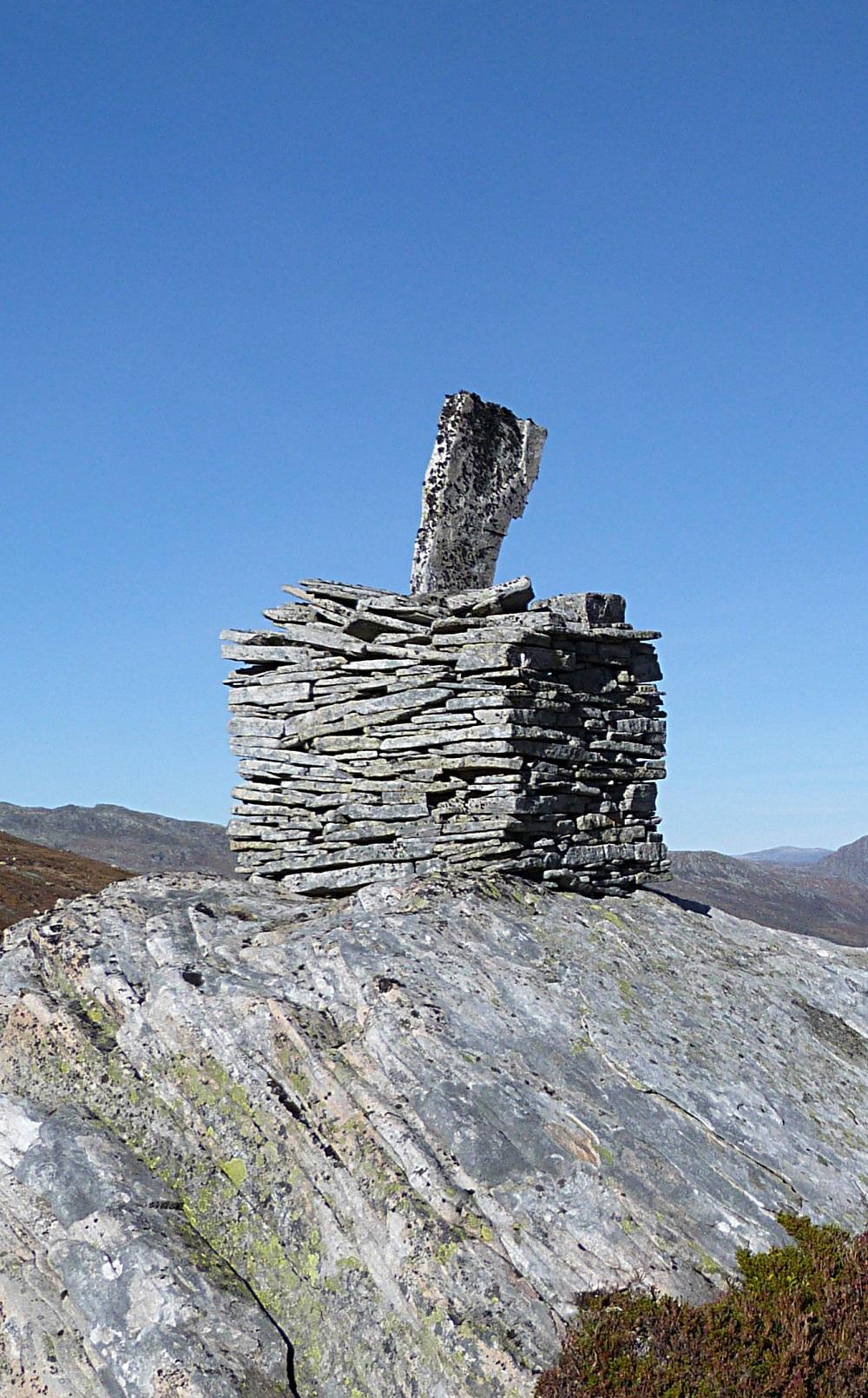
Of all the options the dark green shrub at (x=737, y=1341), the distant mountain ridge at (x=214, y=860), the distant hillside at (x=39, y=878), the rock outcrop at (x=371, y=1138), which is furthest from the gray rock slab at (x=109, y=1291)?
the distant mountain ridge at (x=214, y=860)

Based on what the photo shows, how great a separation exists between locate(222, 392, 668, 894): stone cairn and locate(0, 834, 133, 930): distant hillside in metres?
5.63

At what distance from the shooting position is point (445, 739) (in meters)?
12.2

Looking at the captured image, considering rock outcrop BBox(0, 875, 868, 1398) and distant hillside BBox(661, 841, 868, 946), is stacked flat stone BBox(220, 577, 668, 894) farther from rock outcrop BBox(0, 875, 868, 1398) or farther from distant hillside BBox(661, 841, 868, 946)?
distant hillside BBox(661, 841, 868, 946)

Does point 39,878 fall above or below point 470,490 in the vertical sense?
below

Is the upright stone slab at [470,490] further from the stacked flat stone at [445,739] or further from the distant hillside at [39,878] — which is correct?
the distant hillside at [39,878]

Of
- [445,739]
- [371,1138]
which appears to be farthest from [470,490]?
[371,1138]

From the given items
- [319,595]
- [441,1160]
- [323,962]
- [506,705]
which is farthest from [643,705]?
[441,1160]

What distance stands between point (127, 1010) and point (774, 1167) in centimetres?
542

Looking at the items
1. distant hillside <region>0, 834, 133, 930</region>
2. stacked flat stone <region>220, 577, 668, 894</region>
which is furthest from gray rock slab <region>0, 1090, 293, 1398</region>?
distant hillside <region>0, 834, 133, 930</region>

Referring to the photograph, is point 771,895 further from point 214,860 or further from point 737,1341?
point 737,1341

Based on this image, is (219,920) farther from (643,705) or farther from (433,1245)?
(643,705)

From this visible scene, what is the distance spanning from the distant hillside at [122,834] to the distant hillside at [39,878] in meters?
32.6

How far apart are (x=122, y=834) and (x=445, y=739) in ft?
193

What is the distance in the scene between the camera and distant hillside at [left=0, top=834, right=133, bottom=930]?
1827cm
